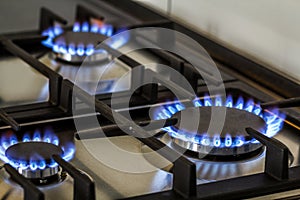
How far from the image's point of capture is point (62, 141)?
97 cm

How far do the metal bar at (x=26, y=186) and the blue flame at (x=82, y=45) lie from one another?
1.50ft

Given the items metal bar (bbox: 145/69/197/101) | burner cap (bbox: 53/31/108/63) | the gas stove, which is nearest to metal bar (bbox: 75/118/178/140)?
the gas stove

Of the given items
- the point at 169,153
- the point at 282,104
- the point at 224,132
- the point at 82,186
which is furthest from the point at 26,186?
the point at 282,104

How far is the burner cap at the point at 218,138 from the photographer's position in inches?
36.3

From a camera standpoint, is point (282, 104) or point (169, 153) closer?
point (169, 153)

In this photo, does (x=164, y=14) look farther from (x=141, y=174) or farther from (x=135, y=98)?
(x=141, y=174)

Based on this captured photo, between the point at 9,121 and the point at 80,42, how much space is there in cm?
33

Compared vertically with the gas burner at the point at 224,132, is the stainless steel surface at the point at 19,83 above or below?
below

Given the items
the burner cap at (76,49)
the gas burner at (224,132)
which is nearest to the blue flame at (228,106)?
the gas burner at (224,132)

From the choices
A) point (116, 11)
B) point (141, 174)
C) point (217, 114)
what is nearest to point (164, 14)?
point (116, 11)

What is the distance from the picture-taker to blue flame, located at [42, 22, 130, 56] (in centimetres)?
124

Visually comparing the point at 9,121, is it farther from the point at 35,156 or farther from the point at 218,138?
the point at 218,138

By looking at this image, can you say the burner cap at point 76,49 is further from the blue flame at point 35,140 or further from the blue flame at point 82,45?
the blue flame at point 35,140

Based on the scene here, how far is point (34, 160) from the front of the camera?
2.79 ft
